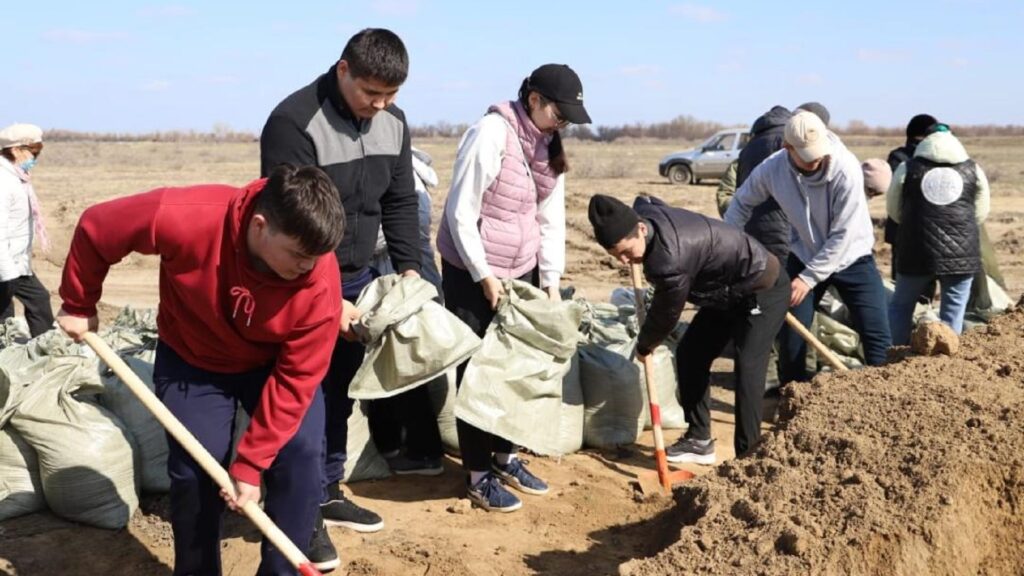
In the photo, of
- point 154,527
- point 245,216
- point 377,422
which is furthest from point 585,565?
point 245,216

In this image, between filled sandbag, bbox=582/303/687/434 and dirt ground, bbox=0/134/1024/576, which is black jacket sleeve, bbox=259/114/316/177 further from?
filled sandbag, bbox=582/303/687/434

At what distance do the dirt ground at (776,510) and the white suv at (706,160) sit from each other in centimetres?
1557

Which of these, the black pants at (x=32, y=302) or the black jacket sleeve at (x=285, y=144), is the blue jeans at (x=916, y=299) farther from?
the black pants at (x=32, y=302)

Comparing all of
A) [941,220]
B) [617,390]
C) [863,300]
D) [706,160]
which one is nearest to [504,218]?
[617,390]

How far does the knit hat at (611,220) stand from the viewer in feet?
12.6

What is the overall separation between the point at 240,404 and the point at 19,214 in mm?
3792

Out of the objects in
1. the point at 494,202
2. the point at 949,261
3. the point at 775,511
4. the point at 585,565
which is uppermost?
the point at 494,202

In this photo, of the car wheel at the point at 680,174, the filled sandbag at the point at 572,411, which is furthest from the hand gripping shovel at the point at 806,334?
the car wheel at the point at 680,174

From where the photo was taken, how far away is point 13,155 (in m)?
6.16

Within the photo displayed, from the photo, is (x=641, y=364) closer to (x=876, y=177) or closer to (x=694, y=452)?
(x=694, y=452)

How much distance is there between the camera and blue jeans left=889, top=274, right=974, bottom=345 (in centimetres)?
602

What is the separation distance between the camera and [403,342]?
12.9 feet

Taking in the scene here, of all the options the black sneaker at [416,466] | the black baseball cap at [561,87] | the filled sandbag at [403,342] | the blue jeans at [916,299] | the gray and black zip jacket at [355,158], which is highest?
A: the black baseball cap at [561,87]

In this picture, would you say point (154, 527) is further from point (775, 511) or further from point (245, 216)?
point (775, 511)
